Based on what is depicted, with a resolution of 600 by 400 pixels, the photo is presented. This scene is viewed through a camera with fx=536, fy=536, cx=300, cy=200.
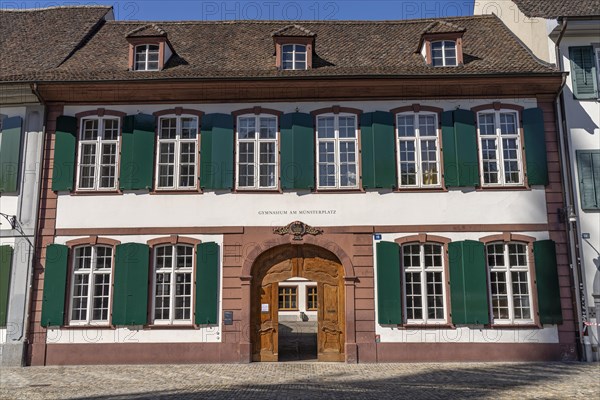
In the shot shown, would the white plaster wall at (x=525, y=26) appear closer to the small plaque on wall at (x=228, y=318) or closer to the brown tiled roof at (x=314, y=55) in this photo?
the brown tiled roof at (x=314, y=55)

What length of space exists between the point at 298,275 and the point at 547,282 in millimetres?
6093

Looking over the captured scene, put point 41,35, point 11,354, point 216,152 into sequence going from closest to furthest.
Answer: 1. point 11,354
2. point 216,152
3. point 41,35

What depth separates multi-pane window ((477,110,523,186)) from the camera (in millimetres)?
13680

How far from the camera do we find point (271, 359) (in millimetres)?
13297

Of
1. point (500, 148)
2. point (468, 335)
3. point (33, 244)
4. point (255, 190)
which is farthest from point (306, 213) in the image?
point (33, 244)

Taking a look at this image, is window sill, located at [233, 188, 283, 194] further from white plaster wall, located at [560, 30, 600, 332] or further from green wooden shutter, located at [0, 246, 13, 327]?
white plaster wall, located at [560, 30, 600, 332]

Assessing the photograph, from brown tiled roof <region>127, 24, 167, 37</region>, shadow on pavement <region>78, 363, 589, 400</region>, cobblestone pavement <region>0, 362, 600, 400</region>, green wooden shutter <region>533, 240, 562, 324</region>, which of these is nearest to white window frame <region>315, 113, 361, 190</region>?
cobblestone pavement <region>0, 362, 600, 400</region>

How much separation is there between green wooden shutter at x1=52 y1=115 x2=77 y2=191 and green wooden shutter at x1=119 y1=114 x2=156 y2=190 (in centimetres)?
129

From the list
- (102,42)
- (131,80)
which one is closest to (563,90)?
(131,80)

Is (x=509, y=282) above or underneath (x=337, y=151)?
underneath

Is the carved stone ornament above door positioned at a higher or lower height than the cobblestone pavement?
higher

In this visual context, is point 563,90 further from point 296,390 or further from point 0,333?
point 0,333

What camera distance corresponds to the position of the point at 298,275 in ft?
44.8

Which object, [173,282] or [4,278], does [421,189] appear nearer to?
[173,282]
